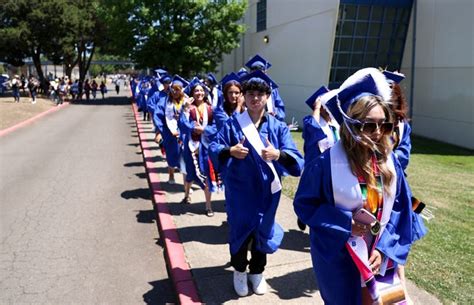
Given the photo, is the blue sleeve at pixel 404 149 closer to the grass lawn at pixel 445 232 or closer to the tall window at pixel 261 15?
the grass lawn at pixel 445 232

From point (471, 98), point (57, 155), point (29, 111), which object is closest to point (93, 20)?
point (29, 111)

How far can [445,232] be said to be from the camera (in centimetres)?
580

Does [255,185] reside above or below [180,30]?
below

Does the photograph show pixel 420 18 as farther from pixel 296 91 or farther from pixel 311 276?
pixel 311 276

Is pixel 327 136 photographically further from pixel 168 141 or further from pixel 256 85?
pixel 168 141

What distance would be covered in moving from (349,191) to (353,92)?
0.55 metres

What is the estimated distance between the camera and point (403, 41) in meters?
20.0

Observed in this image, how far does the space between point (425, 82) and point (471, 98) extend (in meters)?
2.74

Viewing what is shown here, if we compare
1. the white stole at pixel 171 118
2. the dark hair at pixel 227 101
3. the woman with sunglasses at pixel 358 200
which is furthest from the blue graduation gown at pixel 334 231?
the white stole at pixel 171 118

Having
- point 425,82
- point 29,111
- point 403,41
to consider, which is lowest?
point 29,111

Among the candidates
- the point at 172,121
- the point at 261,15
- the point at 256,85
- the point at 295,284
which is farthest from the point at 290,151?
the point at 261,15

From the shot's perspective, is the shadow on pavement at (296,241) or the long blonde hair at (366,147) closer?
the long blonde hair at (366,147)

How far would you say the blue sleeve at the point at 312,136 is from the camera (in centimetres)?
455

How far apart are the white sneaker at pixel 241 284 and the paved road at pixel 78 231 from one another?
0.77 m
